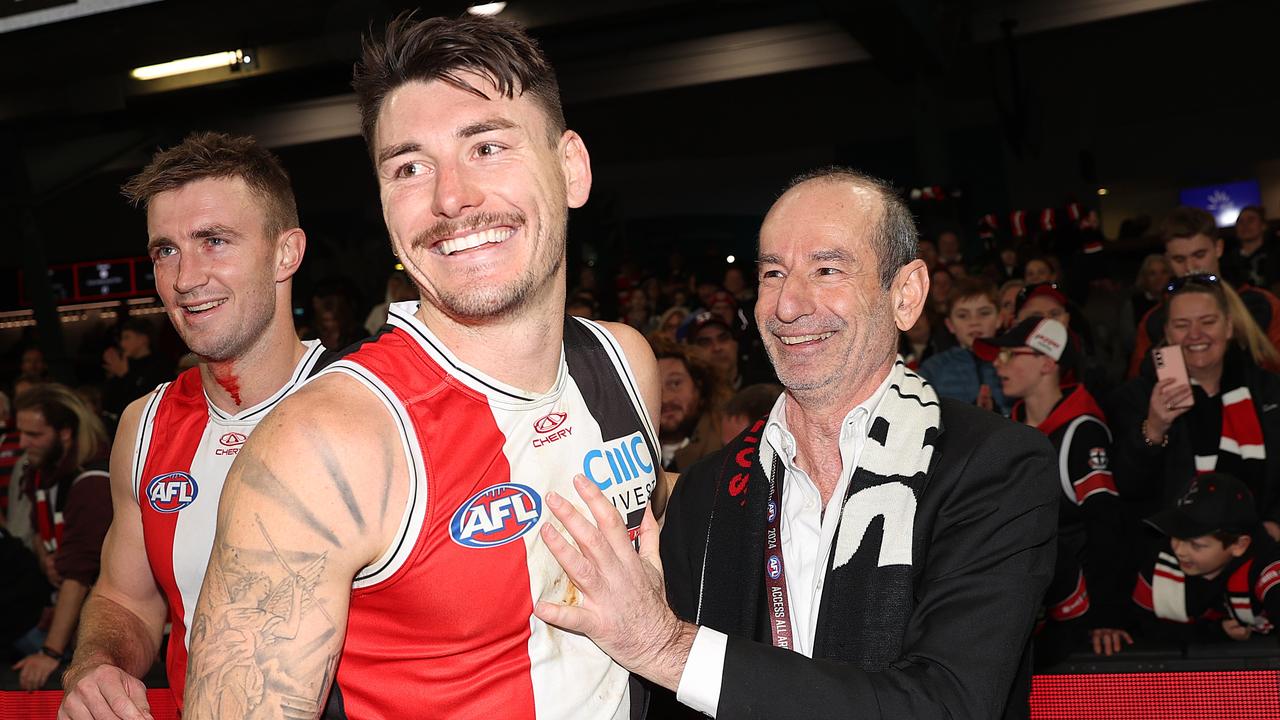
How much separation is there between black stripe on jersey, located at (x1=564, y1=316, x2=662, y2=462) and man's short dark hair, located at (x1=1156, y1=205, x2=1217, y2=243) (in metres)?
4.35

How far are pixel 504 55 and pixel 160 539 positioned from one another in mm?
1436

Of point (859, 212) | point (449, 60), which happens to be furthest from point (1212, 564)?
point (449, 60)

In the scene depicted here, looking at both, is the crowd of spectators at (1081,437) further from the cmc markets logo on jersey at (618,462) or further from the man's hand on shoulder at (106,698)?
the man's hand on shoulder at (106,698)

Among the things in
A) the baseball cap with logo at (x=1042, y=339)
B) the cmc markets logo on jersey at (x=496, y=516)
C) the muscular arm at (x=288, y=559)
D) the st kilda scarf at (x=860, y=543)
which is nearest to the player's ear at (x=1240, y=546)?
the baseball cap with logo at (x=1042, y=339)

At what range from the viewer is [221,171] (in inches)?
107

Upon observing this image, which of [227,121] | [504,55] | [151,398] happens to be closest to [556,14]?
[227,121]

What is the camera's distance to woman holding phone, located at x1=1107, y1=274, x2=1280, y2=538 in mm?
3998

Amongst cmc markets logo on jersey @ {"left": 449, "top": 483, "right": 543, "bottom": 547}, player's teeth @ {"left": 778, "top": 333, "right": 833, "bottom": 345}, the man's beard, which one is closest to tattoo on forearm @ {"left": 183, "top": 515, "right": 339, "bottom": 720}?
cmc markets logo on jersey @ {"left": 449, "top": 483, "right": 543, "bottom": 547}

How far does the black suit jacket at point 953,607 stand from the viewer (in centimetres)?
187

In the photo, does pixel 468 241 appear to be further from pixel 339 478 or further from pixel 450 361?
pixel 339 478

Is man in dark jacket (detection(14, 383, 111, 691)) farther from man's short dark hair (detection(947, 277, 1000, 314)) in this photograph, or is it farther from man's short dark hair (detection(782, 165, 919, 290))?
man's short dark hair (detection(947, 277, 1000, 314))

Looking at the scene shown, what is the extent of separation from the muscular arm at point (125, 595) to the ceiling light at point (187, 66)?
9.50 meters

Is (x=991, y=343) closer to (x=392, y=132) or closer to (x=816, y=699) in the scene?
(x=816, y=699)

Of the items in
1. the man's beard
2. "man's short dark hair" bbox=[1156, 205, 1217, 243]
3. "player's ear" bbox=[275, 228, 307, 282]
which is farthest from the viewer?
"man's short dark hair" bbox=[1156, 205, 1217, 243]
